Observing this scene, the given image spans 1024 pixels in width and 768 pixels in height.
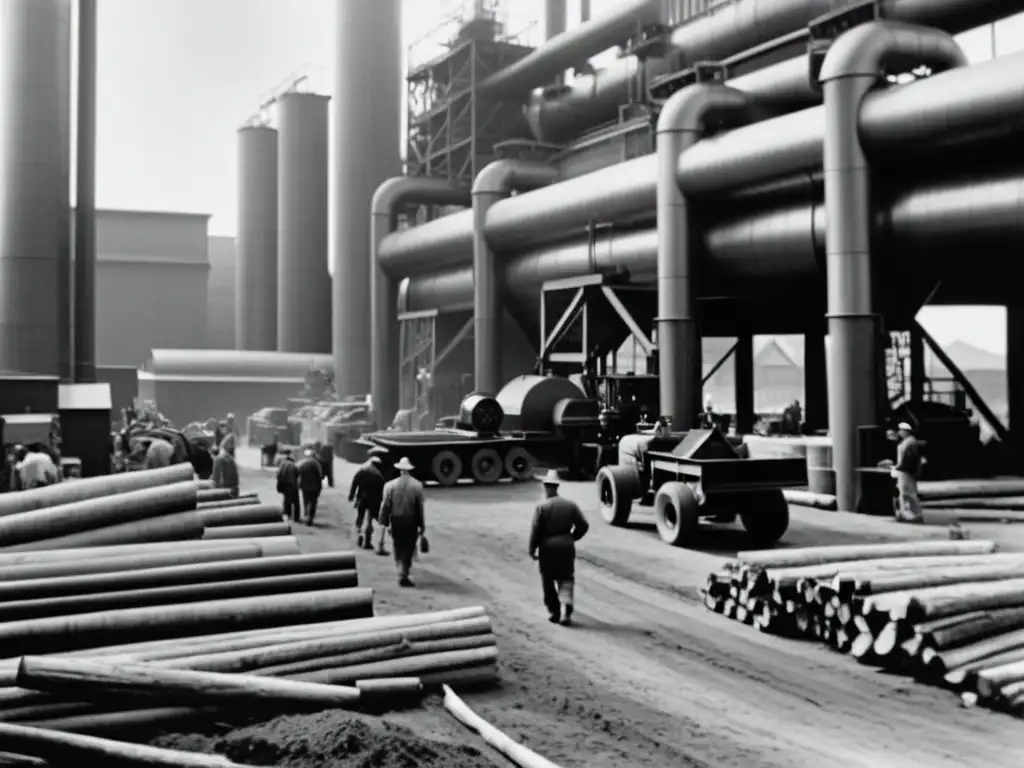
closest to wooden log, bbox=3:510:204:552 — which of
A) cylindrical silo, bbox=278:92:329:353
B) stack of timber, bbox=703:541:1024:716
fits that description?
stack of timber, bbox=703:541:1024:716

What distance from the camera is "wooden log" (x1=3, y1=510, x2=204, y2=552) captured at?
32.5 feet

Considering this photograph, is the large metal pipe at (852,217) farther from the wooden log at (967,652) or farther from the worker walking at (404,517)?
the wooden log at (967,652)

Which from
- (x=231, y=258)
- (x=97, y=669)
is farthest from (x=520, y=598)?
(x=231, y=258)

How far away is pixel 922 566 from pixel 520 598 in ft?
16.5

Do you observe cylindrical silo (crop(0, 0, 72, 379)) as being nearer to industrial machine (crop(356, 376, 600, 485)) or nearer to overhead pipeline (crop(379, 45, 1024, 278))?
industrial machine (crop(356, 376, 600, 485))

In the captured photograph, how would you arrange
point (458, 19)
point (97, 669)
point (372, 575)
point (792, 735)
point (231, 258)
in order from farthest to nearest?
point (231, 258)
point (458, 19)
point (372, 575)
point (792, 735)
point (97, 669)

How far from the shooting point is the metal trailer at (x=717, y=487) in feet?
53.9

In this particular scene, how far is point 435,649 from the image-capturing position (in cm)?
940

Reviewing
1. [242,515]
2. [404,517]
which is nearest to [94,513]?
[242,515]

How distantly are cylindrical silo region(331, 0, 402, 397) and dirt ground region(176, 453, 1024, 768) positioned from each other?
3545cm

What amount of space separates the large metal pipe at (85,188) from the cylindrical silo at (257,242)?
32.8m

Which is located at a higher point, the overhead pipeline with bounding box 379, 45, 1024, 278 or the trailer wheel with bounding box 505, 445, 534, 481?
the overhead pipeline with bounding box 379, 45, 1024, 278

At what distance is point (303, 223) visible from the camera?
56844 mm

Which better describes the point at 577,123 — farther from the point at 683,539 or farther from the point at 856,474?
the point at 683,539
